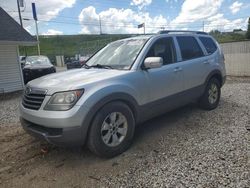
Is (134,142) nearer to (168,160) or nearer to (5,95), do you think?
(168,160)

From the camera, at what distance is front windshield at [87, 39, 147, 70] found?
4250 millimetres

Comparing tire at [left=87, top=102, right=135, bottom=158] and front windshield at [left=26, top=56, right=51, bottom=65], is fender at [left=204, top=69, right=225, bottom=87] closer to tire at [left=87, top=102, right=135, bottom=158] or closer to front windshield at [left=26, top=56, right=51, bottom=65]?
tire at [left=87, top=102, right=135, bottom=158]

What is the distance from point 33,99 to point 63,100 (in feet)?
2.03

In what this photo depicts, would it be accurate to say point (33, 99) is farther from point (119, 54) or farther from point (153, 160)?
point (153, 160)

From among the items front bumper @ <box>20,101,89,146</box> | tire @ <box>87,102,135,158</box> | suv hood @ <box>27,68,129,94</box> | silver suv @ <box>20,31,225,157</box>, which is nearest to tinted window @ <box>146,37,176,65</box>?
silver suv @ <box>20,31,225,157</box>

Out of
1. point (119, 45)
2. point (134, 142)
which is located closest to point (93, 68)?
point (119, 45)

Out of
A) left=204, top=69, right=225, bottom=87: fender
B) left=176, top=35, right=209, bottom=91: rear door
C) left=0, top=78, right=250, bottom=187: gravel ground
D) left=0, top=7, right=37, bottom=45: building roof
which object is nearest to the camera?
left=0, top=78, right=250, bottom=187: gravel ground

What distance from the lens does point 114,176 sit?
3.21 metres

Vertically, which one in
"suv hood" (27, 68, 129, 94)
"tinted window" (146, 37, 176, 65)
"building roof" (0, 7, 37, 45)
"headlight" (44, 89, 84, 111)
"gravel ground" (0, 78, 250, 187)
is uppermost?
"building roof" (0, 7, 37, 45)

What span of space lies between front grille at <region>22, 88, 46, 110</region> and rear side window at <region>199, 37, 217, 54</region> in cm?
396

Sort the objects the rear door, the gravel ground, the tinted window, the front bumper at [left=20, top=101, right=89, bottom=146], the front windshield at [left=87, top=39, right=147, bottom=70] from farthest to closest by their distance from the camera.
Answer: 1. the rear door
2. the tinted window
3. the front windshield at [left=87, top=39, right=147, bottom=70]
4. the front bumper at [left=20, top=101, right=89, bottom=146]
5. the gravel ground

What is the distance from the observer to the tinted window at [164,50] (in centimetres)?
446

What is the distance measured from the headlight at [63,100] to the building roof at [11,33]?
8.73m

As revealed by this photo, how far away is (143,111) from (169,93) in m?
0.75
